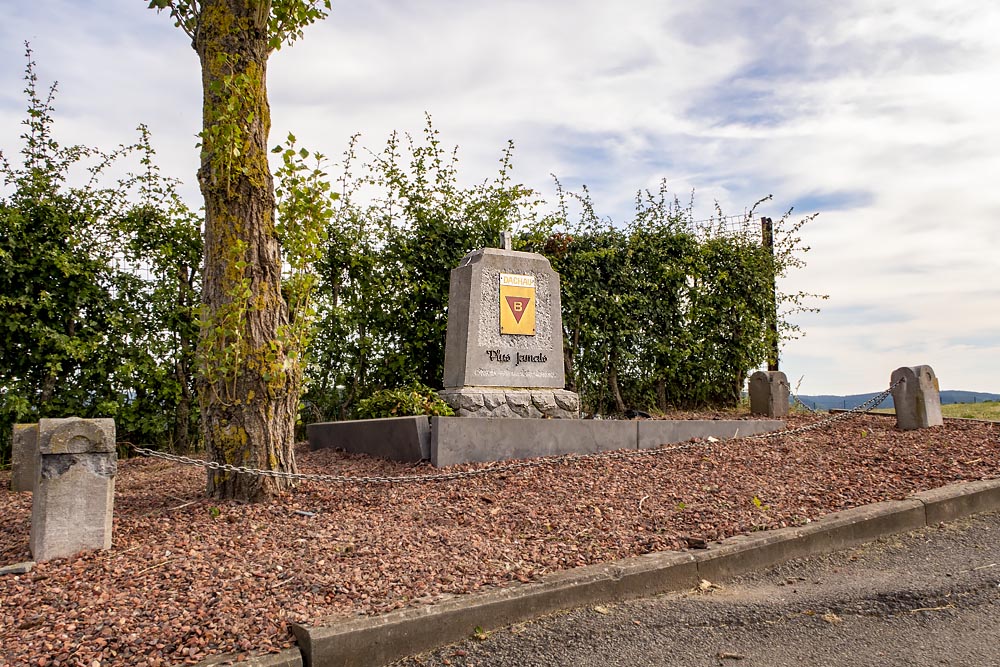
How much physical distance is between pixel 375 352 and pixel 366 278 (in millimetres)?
991

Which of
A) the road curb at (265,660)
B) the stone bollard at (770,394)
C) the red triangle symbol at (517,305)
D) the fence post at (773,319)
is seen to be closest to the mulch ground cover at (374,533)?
the road curb at (265,660)

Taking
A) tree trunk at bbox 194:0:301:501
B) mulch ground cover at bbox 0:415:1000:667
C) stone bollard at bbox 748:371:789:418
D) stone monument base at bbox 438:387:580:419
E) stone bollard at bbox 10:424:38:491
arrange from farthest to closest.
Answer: stone bollard at bbox 748:371:789:418, stone monument base at bbox 438:387:580:419, stone bollard at bbox 10:424:38:491, tree trunk at bbox 194:0:301:501, mulch ground cover at bbox 0:415:1000:667

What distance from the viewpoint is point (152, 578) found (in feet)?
12.9

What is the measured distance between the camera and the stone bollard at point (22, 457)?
6809 mm

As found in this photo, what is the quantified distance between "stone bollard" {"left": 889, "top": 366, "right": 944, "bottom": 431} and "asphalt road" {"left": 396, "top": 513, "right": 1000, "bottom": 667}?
157 inches

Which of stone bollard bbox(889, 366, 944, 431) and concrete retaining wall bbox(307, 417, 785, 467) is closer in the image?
concrete retaining wall bbox(307, 417, 785, 467)

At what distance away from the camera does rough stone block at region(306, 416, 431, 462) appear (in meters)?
7.02

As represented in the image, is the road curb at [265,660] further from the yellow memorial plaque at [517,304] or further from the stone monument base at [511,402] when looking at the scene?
the yellow memorial plaque at [517,304]

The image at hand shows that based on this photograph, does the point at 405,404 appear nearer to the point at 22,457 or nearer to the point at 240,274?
the point at 240,274

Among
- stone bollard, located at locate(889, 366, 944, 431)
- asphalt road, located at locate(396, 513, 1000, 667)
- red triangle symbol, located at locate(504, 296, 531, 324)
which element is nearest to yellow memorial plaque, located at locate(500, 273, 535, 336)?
red triangle symbol, located at locate(504, 296, 531, 324)

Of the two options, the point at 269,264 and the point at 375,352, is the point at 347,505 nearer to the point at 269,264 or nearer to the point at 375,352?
the point at 269,264

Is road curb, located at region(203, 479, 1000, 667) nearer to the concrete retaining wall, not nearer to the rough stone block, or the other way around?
the concrete retaining wall

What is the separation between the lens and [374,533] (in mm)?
4578

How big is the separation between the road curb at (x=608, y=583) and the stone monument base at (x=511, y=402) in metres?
3.98
